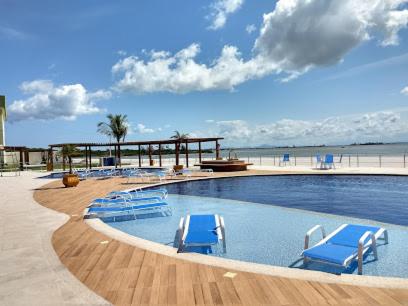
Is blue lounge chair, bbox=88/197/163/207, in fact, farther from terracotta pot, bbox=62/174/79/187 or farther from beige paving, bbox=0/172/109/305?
terracotta pot, bbox=62/174/79/187

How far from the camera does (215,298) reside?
3307 millimetres

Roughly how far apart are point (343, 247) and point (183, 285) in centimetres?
278

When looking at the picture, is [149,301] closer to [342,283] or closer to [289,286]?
[289,286]

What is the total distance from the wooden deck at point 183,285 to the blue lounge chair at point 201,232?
0.83 m

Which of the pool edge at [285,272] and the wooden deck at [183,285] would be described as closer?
the wooden deck at [183,285]

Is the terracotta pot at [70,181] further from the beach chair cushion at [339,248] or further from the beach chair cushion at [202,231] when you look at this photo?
the beach chair cushion at [339,248]

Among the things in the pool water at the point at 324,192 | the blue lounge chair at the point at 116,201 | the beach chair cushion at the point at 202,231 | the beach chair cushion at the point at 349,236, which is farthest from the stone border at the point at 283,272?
the pool water at the point at 324,192

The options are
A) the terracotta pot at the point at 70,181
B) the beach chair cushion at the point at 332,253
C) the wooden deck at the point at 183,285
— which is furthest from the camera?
the terracotta pot at the point at 70,181

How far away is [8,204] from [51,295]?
800 cm

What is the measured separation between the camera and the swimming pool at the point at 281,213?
568cm

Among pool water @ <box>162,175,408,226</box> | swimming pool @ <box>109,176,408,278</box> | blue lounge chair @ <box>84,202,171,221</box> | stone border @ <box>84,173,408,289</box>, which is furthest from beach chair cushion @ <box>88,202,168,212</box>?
pool water @ <box>162,175,408,226</box>

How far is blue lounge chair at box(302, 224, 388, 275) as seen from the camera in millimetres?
4527

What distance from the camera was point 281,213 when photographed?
904 cm

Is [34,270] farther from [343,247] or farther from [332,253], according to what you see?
[343,247]
